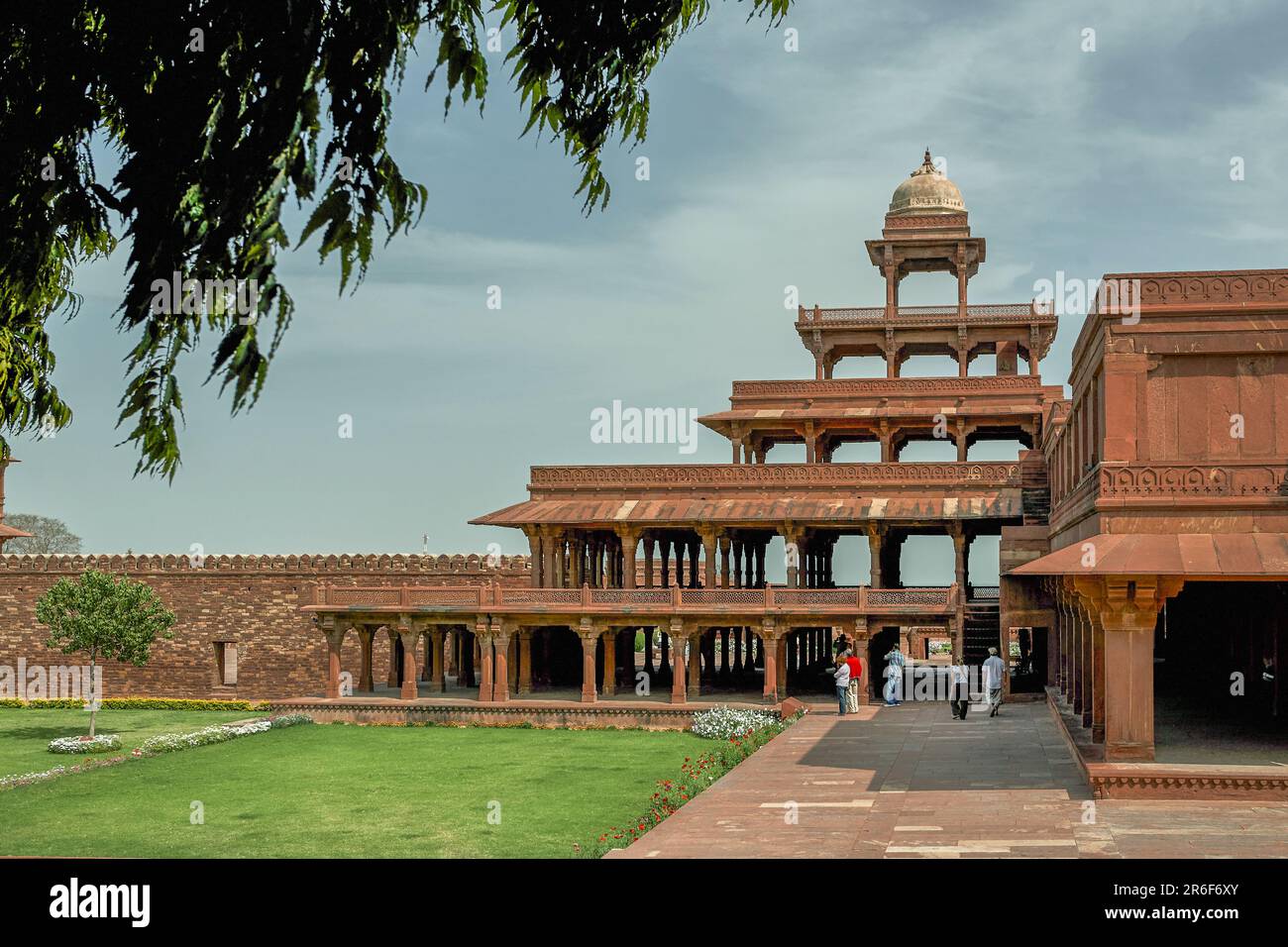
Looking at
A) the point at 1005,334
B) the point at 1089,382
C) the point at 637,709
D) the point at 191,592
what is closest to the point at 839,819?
the point at 1089,382

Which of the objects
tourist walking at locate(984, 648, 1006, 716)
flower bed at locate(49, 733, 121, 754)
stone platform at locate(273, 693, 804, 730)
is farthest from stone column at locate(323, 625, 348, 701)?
tourist walking at locate(984, 648, 1006, 716)

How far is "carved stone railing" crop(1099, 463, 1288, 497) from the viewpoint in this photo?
1573 cm

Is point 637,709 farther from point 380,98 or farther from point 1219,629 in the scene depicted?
point 380,98

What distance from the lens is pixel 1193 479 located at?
1589 centimetres

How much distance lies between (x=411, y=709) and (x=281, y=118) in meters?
29.6

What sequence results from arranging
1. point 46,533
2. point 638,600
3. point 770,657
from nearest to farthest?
point 770,657 → point 638,600 → point 46,533

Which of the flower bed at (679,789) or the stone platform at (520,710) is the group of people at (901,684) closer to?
the flower bed at (679,789)

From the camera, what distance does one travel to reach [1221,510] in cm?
1579

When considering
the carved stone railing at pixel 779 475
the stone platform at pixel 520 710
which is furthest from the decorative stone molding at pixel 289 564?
the stone platform at pixel 520 710

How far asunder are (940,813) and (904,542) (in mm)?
31298

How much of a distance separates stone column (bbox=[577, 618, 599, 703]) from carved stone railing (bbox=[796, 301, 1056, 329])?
12190mm

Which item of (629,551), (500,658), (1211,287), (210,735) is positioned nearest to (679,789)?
(1211,287)

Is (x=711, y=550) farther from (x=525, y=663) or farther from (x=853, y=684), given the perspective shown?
(x=853, y=684)

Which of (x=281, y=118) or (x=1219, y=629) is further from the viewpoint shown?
(x=1219, y=629)
